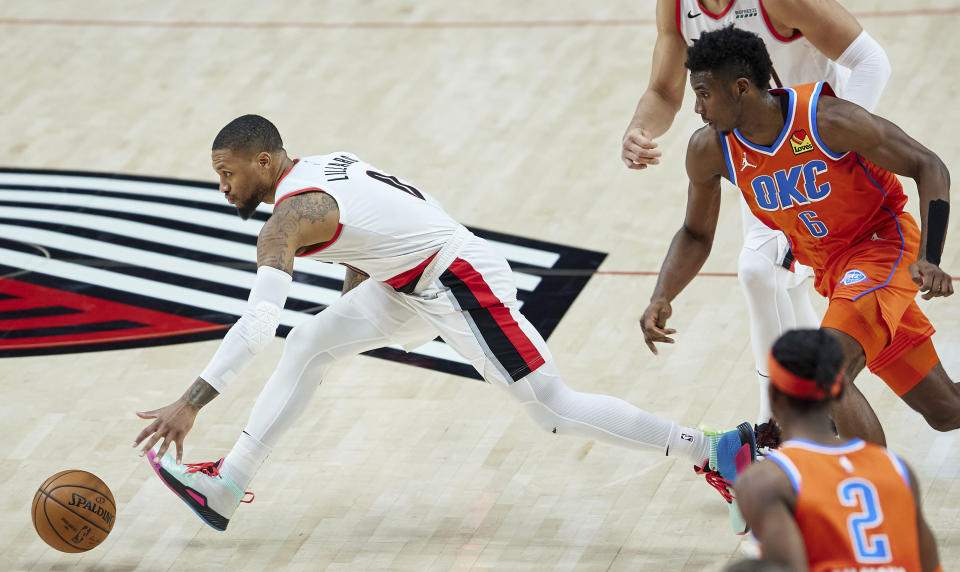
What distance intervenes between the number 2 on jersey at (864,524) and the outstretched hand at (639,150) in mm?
2048

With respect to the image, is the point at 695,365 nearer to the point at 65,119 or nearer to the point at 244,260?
the point at 244,260

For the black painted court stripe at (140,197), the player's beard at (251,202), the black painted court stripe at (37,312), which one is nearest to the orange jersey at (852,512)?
the player's beard at (251,202)

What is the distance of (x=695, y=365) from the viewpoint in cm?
638

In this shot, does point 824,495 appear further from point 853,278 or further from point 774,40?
point 774,40

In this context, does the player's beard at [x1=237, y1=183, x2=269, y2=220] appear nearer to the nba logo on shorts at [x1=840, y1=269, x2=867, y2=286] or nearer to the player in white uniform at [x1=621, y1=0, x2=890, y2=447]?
the player in white uniform at [x1=621, y1=0, x2=890, y2=447]

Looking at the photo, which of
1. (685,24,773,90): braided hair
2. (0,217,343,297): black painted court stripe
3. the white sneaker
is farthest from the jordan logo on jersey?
(0,217,343,297): black painted court stripe

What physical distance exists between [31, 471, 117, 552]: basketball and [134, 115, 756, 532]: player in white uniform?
0.79 feet

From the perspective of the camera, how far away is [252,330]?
457 cm

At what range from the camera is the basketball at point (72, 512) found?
4.85 meters

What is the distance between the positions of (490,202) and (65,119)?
329cm

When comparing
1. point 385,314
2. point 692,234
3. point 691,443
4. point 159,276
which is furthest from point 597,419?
point 159,276

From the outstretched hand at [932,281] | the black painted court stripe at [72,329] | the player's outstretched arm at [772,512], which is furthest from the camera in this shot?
the black painted court stripe at [72,329]

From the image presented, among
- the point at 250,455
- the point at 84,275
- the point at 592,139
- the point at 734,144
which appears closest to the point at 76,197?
the point at 84,275

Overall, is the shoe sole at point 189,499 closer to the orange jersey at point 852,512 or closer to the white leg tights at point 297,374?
the white leg tights at point 297,374
